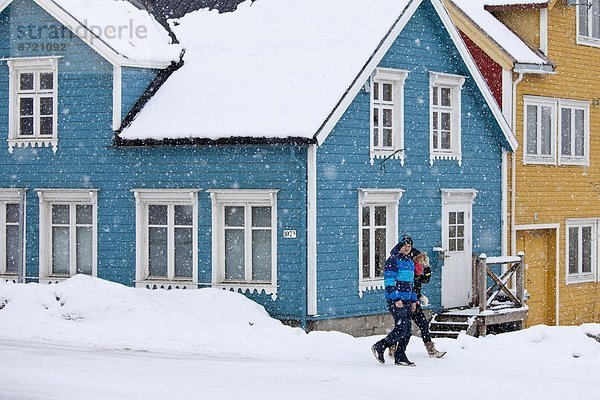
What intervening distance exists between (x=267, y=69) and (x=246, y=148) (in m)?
1.96

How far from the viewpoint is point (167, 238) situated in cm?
2428

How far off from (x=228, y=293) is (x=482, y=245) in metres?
7.77

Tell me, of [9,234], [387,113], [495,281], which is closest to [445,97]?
[387,113]

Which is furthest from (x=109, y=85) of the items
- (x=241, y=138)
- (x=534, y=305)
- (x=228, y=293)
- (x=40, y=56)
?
(x=534, y=305)

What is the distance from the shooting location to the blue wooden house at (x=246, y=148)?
2292cm

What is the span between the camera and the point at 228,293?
893 inches

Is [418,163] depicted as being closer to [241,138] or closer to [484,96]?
[484,96]

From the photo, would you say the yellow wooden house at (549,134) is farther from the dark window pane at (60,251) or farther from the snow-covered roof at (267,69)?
the dark window pane at (60,251)

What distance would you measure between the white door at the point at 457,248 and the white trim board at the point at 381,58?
1.85 m

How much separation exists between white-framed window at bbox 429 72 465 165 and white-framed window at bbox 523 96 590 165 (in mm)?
3633

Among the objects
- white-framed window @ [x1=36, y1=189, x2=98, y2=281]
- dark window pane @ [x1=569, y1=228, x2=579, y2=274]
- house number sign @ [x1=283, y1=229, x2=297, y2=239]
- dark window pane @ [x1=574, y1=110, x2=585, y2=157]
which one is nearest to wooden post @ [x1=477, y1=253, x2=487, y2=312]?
house number sign @ [x1=283, y1=229, x2=297, y2=239]

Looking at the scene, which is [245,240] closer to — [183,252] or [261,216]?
[261,216]

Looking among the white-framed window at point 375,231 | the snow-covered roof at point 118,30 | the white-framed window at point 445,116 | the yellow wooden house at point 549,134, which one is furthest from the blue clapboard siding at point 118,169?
Result: the yellow wooden house at point 549,134

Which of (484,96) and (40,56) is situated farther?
(484,96)
